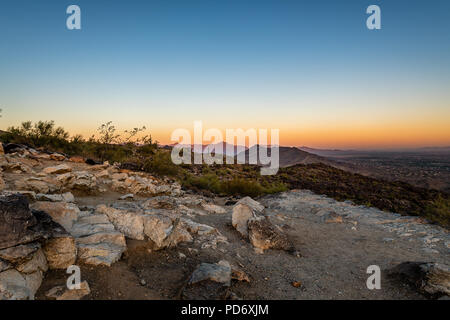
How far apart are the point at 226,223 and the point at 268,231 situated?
1.61m

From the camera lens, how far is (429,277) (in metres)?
4.02

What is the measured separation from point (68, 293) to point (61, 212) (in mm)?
1952

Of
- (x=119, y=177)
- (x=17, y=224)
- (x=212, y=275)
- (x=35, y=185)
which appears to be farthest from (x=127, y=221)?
(x=119, y=177)

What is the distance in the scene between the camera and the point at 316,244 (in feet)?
21.5

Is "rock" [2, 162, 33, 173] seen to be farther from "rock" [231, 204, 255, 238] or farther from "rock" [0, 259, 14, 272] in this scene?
"rock" [231, 204, 255, 238]

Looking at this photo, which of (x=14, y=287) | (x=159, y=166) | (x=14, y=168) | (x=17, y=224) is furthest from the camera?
(x=159, y=166)

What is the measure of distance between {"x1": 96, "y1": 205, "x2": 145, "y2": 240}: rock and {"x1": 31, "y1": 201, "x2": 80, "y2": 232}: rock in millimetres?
624

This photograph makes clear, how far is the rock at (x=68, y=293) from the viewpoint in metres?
2.99

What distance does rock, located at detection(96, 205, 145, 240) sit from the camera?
4816mm

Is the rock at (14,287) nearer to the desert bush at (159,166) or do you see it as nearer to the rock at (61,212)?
the rock at (61,212)

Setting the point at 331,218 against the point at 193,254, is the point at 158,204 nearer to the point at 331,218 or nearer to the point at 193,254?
the point at 193,254

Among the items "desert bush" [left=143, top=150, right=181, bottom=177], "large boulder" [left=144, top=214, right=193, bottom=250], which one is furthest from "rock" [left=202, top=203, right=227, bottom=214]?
"desert bush" [left=143, top=150, right=181, bottom=177]
